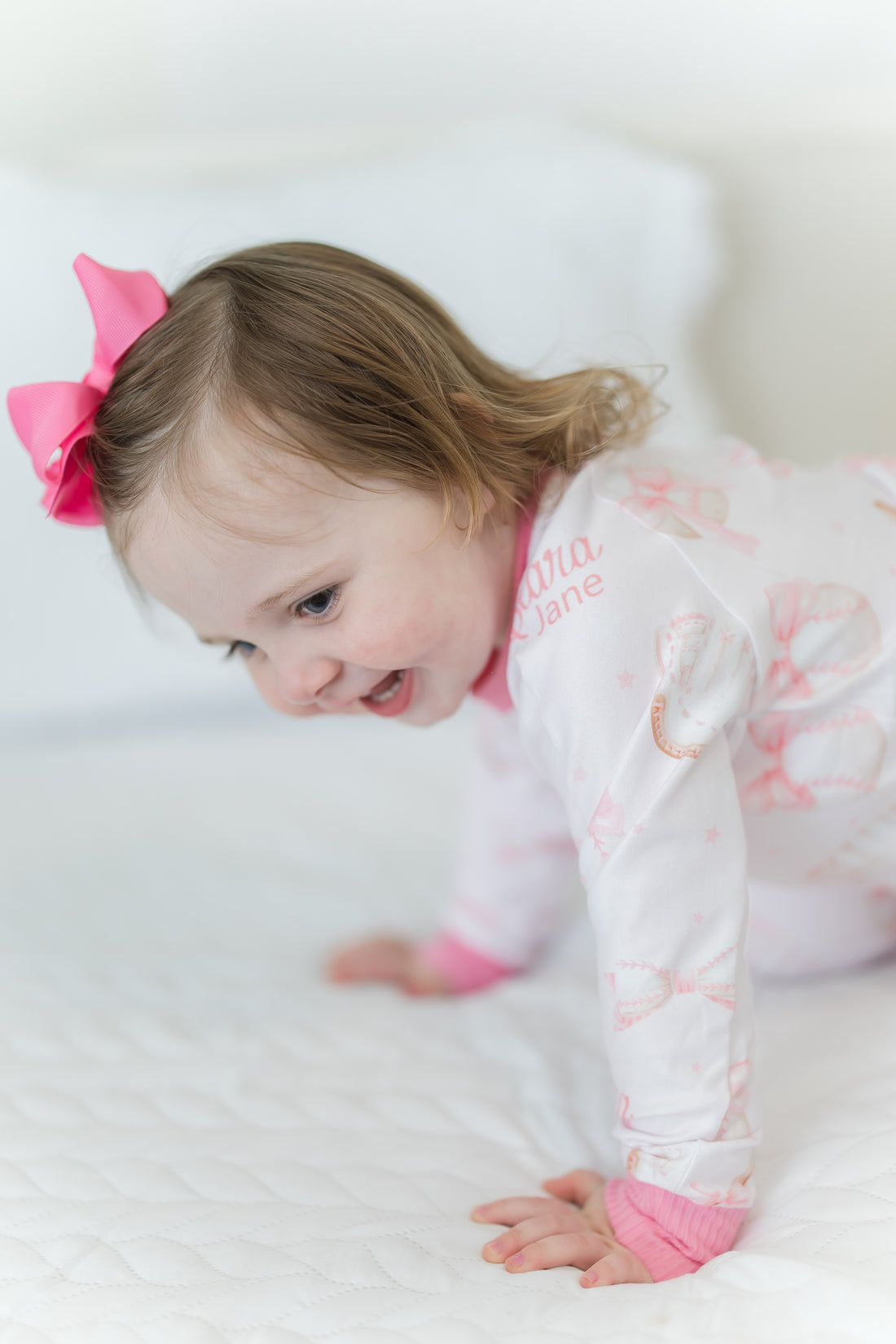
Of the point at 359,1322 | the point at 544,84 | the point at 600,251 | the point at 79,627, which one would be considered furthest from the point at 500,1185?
the point at 544,84

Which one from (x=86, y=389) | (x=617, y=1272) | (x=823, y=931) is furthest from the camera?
(x=823, y=931)

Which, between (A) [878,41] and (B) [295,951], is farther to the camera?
(A) [878,41]

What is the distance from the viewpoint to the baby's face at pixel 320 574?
0.69 meters

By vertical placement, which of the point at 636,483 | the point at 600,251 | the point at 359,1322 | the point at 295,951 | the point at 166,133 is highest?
the point at 166,133

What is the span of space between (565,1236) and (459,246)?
0.98 metres

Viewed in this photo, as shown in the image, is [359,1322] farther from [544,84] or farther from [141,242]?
[544,84]

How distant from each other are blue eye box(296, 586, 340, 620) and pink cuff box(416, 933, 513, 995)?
432 mm

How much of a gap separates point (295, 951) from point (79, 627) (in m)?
0.48

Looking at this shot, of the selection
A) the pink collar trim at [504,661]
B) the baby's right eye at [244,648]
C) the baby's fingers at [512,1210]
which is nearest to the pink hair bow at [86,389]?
the baby's right eye at [244,648]

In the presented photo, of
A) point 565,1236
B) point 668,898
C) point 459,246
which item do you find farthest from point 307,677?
point 459,246

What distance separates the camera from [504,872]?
3.43ft

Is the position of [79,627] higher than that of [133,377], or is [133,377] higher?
[133,377]

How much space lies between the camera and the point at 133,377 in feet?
2.40

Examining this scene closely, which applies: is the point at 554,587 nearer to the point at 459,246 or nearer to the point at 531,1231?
the point at 531,1231
